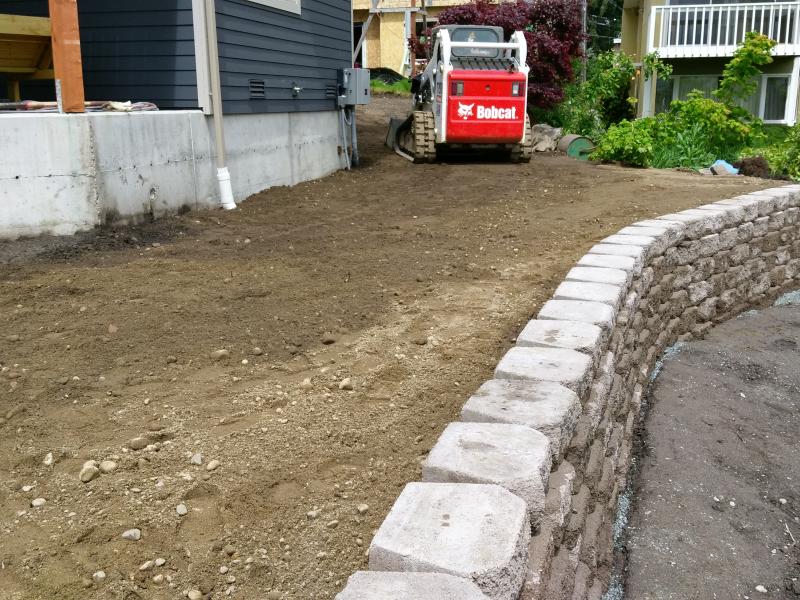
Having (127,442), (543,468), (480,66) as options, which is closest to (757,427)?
(543,468)

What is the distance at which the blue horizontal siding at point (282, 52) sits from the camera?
26.2 ft

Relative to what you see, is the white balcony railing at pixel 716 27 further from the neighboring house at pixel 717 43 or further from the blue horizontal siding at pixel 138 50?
the blue horizontal siding at pixel 138 50

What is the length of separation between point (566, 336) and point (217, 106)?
5092mm

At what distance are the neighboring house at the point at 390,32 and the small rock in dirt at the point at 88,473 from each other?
24.8 metres

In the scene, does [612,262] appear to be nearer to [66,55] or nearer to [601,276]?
[601,276]

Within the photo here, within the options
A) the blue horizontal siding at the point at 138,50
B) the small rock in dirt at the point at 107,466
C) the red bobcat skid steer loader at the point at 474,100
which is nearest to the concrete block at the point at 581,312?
the small rock in dirt at the point at 107,466

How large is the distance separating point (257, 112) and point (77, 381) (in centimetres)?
565

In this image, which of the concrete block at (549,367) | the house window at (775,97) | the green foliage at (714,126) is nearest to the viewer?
the concrete block at (549,367)

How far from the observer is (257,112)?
852 cm

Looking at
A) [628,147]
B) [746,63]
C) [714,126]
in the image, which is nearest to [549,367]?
[628,147]

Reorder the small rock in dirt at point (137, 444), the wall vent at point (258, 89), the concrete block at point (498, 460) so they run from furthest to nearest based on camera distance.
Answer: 1. the wall vent at point (258, 89)
2. the small rock in dirt at point (137, 444)
3. the concrete block at point (498, 460)

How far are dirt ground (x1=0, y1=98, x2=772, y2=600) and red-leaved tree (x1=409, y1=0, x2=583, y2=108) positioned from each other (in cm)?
990

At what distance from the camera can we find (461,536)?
1993mm

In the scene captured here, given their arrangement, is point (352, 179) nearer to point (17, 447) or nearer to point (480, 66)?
point (480, 66)
